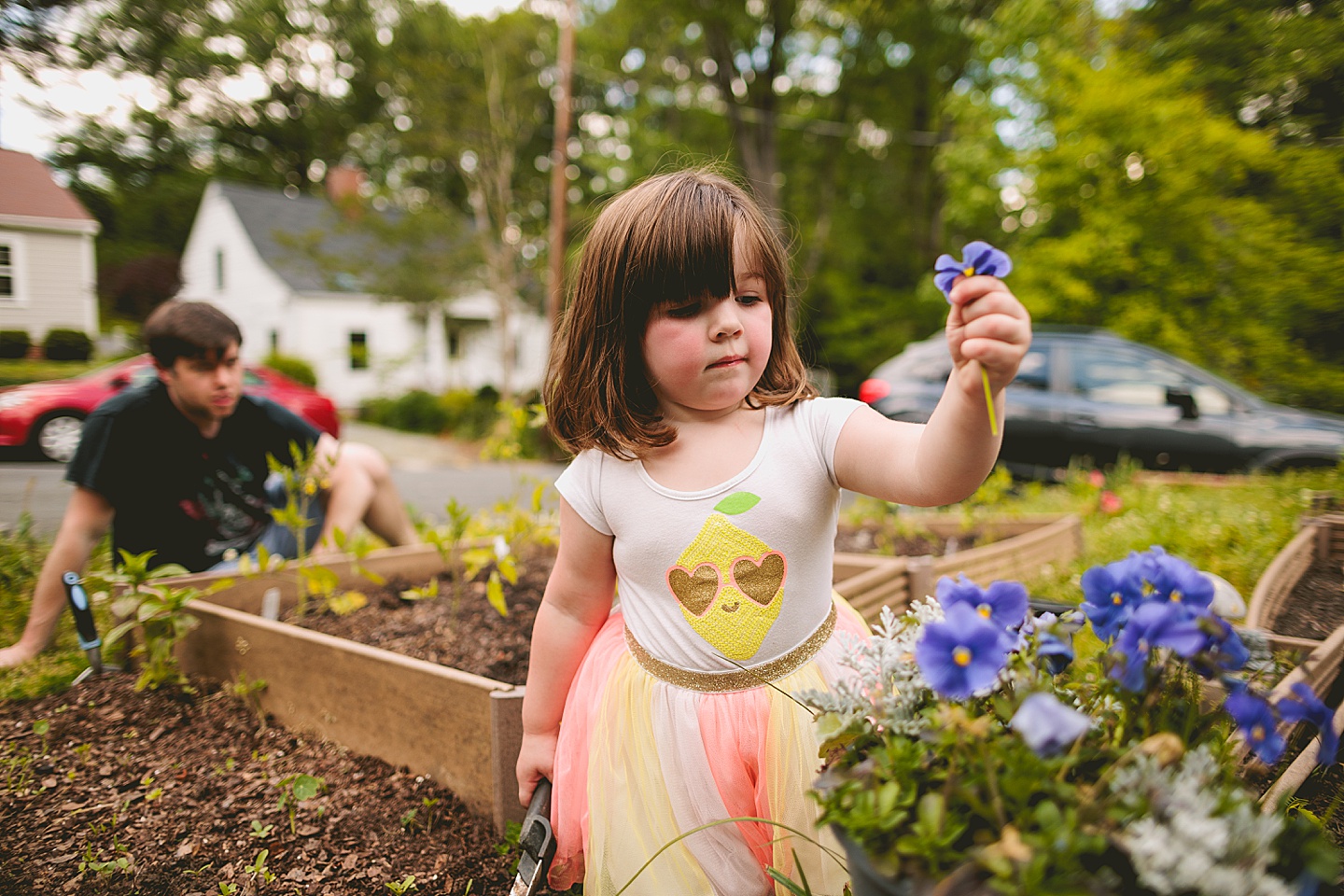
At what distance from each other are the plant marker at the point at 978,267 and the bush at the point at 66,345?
2950 mm

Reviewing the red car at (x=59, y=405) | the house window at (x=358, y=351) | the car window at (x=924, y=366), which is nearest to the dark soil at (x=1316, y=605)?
the red car at (x=59, y=405)

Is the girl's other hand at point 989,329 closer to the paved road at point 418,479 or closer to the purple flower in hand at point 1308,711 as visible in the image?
the purple flower in hand at point 1308,711

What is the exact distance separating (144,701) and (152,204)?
324 cm

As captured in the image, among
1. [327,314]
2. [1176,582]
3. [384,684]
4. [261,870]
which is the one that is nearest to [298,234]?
[327,314]

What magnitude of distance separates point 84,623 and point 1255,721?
2764 millimetres

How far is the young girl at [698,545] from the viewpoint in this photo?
127 centimetres

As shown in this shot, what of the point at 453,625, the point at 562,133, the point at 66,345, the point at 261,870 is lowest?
the point at 261,870

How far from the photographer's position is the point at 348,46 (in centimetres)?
1204

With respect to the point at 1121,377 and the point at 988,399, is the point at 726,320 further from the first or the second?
the point at 1121,377

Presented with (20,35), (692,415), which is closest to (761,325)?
(692,415)

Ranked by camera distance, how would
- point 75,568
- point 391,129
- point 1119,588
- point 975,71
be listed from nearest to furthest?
point 1119,588, point 75,568, point 391,129, point 975,71

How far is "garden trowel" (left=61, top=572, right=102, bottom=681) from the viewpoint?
2145mm

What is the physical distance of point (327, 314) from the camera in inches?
757

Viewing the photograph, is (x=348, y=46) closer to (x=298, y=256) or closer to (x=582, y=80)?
(x=298, y=256)
